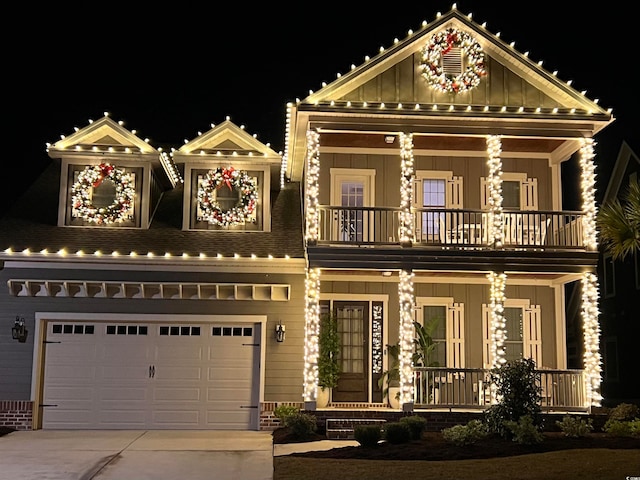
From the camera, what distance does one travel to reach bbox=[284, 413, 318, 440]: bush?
45.8 ft

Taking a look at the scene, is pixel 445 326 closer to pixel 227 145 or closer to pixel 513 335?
pixel 513 335

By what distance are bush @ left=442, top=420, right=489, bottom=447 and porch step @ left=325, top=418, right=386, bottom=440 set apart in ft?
6.49

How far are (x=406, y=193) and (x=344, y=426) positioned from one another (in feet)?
15.7

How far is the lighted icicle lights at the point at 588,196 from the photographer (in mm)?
15602

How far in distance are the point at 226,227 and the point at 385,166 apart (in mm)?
3963

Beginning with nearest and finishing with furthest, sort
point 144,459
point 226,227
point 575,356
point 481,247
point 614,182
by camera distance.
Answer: point 144,459, point 481,247, point 226,227, point 614,182, point 575,356

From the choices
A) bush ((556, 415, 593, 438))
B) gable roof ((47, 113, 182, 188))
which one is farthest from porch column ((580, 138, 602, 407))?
gable roof ((47, 113, 182, 188))

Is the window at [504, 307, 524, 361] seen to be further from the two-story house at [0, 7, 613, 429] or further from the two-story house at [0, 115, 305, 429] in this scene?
the two-story house at [0, 115, 305, 429]

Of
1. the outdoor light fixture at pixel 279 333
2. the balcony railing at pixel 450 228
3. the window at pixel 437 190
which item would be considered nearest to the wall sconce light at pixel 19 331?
the outdoor light fixture at pixel 279 333

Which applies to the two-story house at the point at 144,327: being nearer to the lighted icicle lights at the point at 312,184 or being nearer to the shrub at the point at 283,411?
the shrub at the point at 283,411

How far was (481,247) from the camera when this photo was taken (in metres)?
15.5

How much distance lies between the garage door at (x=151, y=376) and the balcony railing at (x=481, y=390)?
3.57 meters

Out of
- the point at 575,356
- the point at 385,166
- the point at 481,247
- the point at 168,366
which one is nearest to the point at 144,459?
the point at 168,366

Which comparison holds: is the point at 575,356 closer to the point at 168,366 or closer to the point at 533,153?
the point at 533,153
